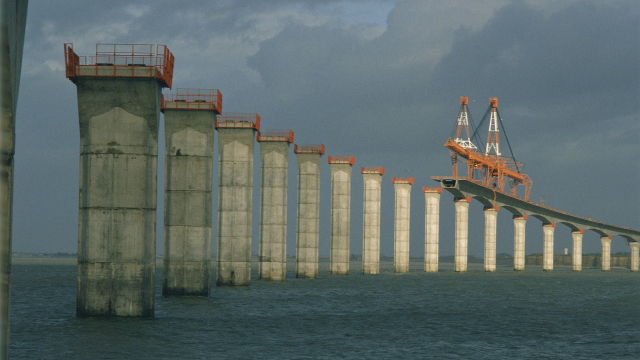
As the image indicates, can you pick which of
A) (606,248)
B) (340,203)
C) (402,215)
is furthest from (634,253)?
(340,203)

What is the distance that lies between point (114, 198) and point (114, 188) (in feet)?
1.31

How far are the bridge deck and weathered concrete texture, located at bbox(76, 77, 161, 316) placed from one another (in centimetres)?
6864

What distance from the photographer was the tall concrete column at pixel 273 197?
58500mm

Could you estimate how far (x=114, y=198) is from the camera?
91.1 ft

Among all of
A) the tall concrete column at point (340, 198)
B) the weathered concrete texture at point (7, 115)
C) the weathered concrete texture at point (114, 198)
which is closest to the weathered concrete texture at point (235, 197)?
the weathered concrete texture at point (114, 198)

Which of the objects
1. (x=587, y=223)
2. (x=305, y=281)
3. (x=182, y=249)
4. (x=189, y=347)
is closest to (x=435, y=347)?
(x=189, y=347)

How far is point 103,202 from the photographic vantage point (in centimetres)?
2775

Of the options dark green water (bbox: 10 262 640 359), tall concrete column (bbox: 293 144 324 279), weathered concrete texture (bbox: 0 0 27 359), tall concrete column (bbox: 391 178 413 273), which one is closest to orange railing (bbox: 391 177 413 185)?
tall concrete column (bbox: 391 178 413 273)

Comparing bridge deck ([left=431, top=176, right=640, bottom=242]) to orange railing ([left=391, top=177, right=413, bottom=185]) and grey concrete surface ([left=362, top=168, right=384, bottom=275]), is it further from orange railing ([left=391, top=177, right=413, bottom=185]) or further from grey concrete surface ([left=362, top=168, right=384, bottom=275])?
grey concrete surface ([left=362, top=168, right=384, bottom=275])

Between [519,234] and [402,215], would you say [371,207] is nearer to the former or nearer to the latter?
[402,215]

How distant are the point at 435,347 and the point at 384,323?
296 inches

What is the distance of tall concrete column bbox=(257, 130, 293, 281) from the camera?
58.5 meters

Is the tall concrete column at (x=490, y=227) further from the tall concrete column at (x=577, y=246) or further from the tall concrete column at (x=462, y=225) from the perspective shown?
the tall concrete column at (x=577, y=246)

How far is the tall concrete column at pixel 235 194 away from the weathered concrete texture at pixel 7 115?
3675 centimetres
